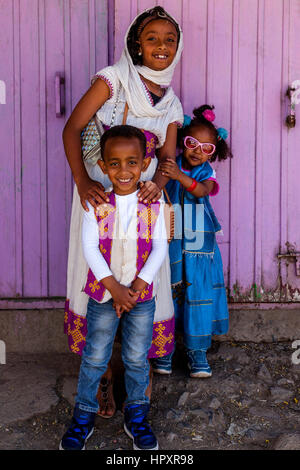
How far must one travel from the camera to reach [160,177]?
251cm

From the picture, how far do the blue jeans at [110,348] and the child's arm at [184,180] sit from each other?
0.68 meters

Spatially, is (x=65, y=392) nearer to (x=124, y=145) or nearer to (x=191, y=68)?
(x=124, y=145)

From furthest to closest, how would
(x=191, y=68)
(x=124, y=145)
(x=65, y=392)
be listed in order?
(x=191, y=68) < (x=65, y=392) < (x=124, y=145)

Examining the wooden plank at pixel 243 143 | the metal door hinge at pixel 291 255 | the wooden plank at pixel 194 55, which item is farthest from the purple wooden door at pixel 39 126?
the metal door hinge at pixel 291 255

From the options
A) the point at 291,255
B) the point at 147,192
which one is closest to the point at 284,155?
the point at 291,255

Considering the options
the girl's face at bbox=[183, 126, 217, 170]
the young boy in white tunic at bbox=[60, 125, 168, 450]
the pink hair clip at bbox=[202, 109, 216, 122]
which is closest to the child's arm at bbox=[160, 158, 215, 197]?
the girl's face at bbox=[183, 126, 217, 170]

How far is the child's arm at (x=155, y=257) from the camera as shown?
7.13 ft

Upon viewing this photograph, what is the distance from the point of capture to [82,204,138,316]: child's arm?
2.13 metres

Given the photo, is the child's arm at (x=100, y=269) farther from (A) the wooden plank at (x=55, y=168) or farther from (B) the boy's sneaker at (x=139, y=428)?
(A) the wooden plank at (x=55, y=168)

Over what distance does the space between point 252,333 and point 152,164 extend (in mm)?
1457
